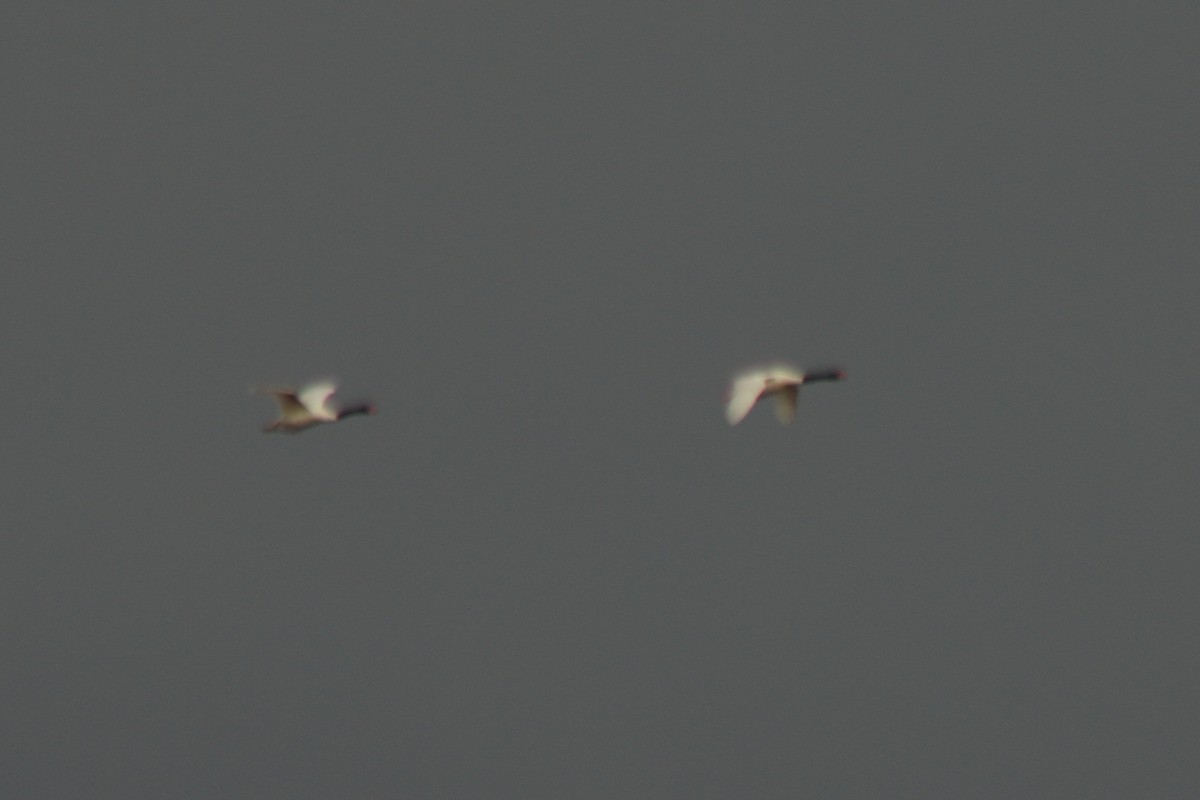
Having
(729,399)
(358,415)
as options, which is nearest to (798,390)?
(729,399)

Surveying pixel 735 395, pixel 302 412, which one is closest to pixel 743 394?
pixel 735 395

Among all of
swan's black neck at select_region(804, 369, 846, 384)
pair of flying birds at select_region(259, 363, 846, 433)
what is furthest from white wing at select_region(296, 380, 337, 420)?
swan's black neck at select_region(804, 369, 846, 384)

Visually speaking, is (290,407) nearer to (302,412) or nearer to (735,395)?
(302,412)

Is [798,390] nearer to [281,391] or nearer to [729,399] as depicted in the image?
[729,399]

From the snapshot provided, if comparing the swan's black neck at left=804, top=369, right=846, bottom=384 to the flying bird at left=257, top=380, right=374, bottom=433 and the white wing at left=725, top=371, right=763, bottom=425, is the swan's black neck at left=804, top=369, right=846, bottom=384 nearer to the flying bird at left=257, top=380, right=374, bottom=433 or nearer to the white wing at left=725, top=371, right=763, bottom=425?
the white wing at left=725, top=371, right=763, bottom=425

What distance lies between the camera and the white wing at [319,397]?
100812mm

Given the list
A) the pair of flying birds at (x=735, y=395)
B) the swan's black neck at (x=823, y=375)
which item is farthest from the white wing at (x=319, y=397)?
the swan's black neck at (x=823, y=375)

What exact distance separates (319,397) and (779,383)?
13807mm

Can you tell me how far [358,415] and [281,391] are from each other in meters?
3.39

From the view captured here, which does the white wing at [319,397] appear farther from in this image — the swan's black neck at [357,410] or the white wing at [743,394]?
the white wing at [743,394]

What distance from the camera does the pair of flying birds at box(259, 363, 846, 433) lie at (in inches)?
3863

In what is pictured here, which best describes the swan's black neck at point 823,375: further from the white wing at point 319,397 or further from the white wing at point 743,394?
the white wing at point 319,397

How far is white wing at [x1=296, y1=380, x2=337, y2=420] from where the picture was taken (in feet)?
→ 331

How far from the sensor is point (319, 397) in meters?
102
